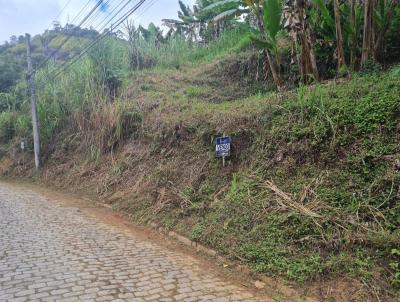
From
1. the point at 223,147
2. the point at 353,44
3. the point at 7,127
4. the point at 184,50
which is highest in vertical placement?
the point at 184,50

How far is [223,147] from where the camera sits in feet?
23.5

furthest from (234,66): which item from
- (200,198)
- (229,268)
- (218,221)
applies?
(229,268)

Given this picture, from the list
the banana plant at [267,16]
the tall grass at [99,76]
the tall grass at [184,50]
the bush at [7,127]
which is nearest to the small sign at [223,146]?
the banana plant at [267,16]

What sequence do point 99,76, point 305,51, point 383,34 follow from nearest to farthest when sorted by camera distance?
point 383,34, point 305,51, point 99,76

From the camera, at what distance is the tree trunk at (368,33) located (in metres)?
7.12

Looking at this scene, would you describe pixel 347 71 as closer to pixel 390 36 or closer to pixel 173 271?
pixel 390 36

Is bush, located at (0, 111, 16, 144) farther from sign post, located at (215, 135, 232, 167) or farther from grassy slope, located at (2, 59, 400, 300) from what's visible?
sign post, located at (215, 135, 232, 167)

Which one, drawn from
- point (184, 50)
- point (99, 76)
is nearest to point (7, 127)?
point (99, 76)

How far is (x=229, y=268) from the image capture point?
5.11 meters

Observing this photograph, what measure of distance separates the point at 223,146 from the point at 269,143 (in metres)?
0.96

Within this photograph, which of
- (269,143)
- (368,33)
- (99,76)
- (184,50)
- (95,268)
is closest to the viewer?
(95,268)

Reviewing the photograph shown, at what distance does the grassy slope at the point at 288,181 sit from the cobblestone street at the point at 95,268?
69 cm

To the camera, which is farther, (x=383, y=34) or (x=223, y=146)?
(x=383, y=34)

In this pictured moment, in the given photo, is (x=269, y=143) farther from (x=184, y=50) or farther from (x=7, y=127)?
(x=7, y=127)
